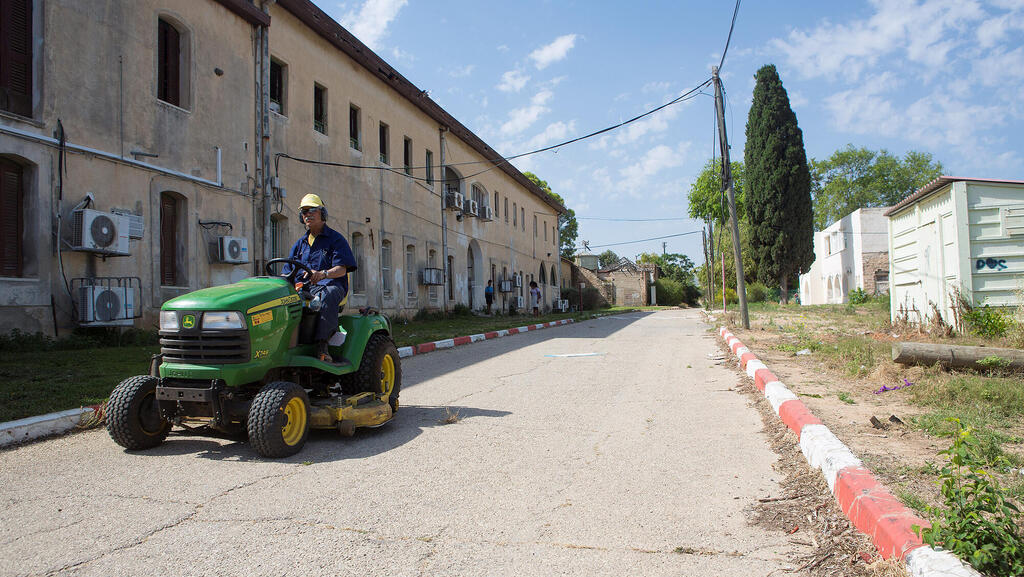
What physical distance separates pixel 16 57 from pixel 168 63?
10.4ft

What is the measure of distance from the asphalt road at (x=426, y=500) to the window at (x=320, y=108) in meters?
13.9

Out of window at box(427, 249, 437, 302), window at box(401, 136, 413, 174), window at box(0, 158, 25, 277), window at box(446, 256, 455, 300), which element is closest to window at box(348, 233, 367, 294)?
window at box(401, 136, 413, 174)

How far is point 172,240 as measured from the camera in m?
12.9

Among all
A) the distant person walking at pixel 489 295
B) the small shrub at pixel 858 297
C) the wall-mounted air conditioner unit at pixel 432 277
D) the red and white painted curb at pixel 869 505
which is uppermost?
the wall-mounted air conditioner unit at pixel 432 277

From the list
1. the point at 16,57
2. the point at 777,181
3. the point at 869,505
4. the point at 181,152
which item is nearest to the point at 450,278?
the point at 181,152

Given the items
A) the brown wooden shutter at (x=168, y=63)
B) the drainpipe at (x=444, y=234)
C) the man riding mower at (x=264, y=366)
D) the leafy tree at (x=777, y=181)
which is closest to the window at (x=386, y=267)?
the drainpipe at (x=444, y=234)

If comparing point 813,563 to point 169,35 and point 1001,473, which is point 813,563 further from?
point 169,35

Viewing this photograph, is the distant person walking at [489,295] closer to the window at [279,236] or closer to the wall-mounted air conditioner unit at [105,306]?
the window at [279,236]

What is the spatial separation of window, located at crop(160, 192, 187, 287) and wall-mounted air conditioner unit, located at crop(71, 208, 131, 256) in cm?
182

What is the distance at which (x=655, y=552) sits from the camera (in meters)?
2.93

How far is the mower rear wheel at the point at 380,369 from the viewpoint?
5.63m

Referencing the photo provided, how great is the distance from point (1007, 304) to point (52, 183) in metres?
15.7

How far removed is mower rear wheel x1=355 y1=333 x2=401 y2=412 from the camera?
5633mm

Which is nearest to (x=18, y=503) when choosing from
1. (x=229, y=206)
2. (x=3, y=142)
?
(x=3, y=142)
